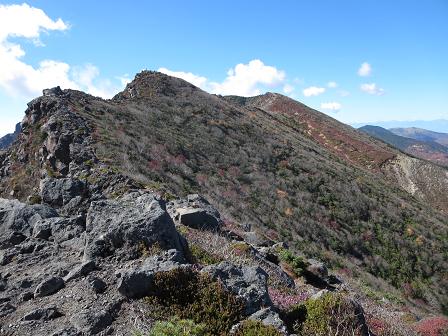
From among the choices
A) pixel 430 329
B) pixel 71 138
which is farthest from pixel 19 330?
pixel 71 138

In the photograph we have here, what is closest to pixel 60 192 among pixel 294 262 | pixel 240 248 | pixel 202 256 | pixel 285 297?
pixel 240 248

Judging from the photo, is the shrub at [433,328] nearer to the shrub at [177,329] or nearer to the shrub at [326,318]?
the shrub at [326,318]

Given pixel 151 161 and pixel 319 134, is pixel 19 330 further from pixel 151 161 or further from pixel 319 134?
pixel 319 134

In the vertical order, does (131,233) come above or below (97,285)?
above

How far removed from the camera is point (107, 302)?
804 cm

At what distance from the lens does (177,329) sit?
6445 mm

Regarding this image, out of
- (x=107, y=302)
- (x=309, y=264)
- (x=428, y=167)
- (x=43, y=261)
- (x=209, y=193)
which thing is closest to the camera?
(x=107, y=302)

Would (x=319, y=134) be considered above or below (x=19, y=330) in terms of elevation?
above

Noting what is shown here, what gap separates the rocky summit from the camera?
8148mm

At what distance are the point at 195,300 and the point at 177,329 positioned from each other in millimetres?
1674

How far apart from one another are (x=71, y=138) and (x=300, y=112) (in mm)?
A: 73561

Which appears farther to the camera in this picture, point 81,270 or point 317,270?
point 317,270

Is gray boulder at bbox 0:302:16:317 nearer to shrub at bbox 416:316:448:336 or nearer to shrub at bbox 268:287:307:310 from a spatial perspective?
shrub at bbox 268:287:307:310

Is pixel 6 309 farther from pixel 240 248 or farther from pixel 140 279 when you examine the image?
pixel 240 248
